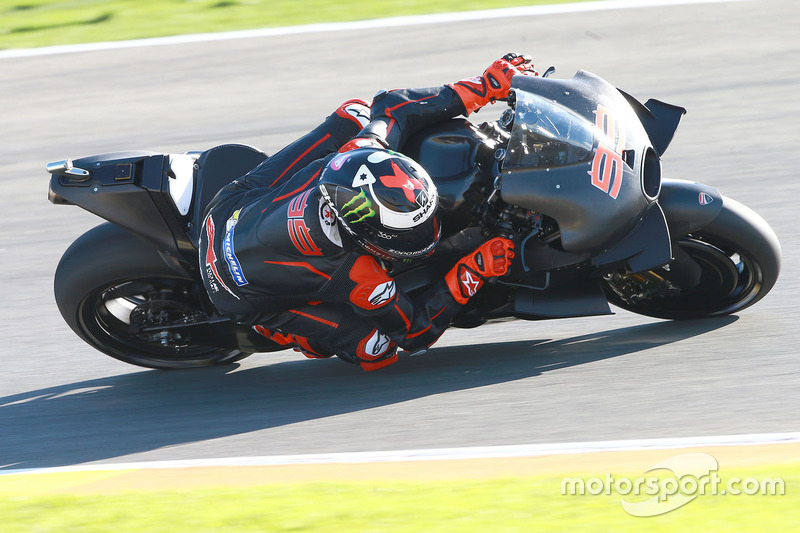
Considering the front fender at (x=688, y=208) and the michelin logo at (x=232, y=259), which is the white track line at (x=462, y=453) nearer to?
the michelin logo at (x=232, y=259)

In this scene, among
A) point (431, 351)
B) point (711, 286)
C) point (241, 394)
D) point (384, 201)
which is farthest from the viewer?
point (431, 351)

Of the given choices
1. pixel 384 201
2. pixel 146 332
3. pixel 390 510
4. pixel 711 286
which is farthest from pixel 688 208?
pixel 146 332

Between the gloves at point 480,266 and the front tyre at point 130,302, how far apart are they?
54.3 inches

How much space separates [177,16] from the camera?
10.8 m

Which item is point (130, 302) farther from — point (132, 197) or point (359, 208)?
point (359, 208)

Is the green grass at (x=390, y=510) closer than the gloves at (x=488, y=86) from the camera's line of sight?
Yes

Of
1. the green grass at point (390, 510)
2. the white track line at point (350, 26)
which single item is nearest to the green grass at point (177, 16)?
the white track line at point (350, 26)

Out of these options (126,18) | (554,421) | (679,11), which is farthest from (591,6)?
(554,421)

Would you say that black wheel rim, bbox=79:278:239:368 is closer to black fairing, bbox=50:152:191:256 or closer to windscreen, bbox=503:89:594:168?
black fairing, bbox=50:152:191:256

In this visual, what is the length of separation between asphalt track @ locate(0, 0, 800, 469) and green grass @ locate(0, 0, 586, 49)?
0.83 m

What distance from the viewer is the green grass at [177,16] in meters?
10.3

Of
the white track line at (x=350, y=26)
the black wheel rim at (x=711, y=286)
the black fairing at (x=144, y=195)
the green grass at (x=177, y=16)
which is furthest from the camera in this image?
the green grass at (x=177, y=16)

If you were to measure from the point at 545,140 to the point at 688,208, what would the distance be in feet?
2.39

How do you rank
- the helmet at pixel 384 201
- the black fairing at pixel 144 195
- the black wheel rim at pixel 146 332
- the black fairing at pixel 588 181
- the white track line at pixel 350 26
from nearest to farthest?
the helmet at pixel 384 201, the black fairing at pixel 588 181, the black fairing at pixel 144 195, the black wheel rim at pixel 146 332, the white track line at pixel 350 26
